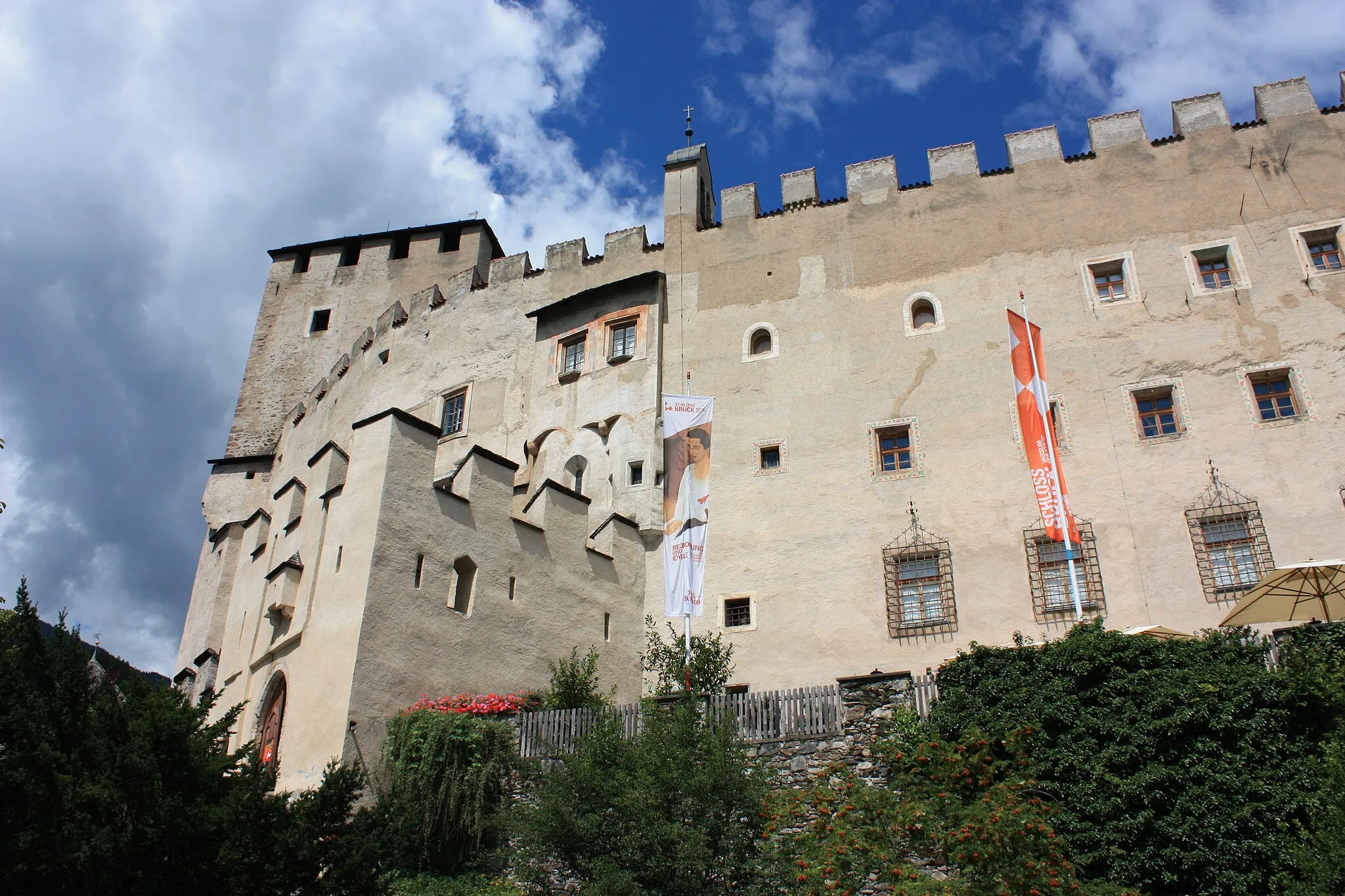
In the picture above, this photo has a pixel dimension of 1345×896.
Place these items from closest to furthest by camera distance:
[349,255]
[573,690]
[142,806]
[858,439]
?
[142,806] → [573,690] → [858,439] → [349,255]

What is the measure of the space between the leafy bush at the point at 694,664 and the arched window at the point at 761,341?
6.49 meters

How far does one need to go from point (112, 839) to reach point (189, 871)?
80 centimetres

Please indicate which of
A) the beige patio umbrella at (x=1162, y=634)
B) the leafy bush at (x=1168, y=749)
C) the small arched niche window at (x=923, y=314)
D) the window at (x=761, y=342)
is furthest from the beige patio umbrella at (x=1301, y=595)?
the window at (x=761, y=342)

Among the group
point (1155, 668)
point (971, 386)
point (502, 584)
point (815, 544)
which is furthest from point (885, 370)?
point (1155, 668)

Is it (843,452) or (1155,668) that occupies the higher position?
(843,452)

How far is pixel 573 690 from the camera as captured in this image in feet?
59.2

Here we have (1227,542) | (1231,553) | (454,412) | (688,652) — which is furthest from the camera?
(454,412)

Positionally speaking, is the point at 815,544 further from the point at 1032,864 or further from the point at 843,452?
the point at 1032,864

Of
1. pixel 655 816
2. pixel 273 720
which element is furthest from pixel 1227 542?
pixel 273 720

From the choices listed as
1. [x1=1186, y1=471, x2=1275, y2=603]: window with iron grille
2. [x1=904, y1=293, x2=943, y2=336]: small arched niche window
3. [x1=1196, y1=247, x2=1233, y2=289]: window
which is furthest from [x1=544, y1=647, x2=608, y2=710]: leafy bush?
[x1=1196, y1=247, x2=1233, y2=289]: window

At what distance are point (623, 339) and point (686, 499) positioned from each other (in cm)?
486

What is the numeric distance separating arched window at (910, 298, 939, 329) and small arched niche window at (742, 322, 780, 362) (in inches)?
111

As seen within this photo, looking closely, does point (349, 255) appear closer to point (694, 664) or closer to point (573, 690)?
point (573, 690)

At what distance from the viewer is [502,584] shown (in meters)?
20.0
